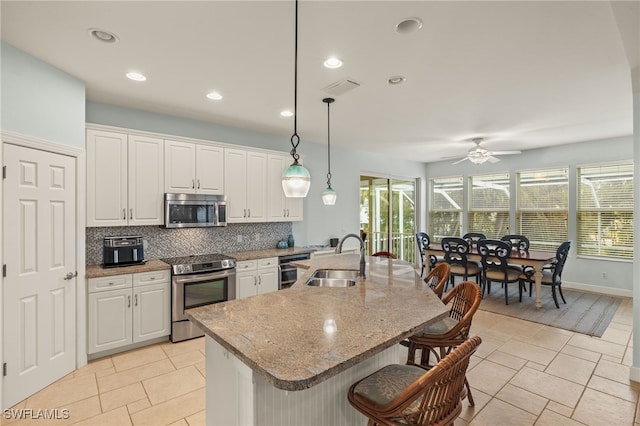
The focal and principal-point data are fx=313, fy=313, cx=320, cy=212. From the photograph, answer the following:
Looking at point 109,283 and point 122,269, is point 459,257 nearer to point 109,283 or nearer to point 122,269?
point 122,269

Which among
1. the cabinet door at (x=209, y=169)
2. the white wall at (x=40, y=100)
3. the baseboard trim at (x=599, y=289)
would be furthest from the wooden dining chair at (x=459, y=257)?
the white wall at (x=40, y=100)

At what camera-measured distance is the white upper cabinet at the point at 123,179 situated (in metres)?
3.33

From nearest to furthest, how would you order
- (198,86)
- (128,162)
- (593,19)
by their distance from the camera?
(593,19)
(198,86)
(128,162)

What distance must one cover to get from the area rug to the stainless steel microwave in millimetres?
4179

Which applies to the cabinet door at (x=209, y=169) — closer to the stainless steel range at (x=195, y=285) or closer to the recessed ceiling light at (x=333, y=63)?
the stainless steel range at (x=195, y=285)

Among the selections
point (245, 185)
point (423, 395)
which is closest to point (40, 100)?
point (245, 185)

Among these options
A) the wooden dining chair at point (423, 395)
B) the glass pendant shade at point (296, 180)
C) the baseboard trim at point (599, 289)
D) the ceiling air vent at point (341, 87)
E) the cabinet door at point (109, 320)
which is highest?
the ceiling air vent at point (341, 87)

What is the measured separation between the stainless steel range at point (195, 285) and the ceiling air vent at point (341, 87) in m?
2.36

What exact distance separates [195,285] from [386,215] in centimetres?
482

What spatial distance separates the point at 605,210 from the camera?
18.5 ft

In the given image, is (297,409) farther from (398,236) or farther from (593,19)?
(398,236)

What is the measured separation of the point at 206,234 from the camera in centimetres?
445

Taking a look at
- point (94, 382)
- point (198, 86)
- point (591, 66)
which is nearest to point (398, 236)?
point (591, 66)

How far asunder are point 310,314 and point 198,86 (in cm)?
262
